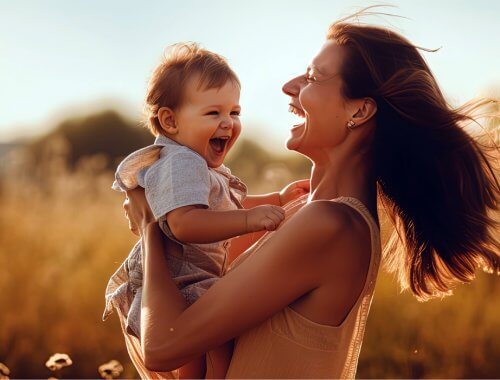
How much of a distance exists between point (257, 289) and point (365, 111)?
662 millimetres

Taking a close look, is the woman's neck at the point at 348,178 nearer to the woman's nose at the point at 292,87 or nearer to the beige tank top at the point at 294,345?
the beige tank top at the point at 294,345

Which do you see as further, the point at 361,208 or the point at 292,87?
the point at 292,87

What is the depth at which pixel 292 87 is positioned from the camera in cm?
270

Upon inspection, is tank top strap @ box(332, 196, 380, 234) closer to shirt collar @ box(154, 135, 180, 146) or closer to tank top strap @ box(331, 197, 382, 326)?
tank top strap @ box(331, 197, 382, 326)

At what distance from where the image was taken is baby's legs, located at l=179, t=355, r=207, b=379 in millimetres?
2674

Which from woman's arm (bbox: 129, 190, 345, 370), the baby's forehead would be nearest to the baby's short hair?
the baby's forehead

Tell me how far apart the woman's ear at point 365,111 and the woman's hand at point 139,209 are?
709mm

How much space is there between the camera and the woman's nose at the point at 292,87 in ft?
8.82

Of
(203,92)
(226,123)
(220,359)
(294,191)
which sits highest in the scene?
(203,92)

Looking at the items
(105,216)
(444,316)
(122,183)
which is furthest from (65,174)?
(122,183)

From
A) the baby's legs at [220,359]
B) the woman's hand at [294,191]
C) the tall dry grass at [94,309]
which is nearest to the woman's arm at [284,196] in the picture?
the woman's hand at [294,191]

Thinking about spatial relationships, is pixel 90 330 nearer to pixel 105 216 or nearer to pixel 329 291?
pixel 105 216

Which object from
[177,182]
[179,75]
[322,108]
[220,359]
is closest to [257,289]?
[220,359]

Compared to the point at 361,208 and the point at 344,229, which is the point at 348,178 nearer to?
the point at 361,208
